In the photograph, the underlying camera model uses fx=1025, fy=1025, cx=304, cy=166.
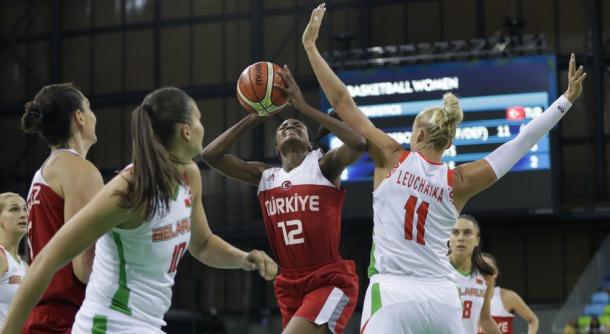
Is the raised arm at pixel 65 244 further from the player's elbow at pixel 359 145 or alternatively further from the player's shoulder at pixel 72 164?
the player's elbow at pixel 359 145

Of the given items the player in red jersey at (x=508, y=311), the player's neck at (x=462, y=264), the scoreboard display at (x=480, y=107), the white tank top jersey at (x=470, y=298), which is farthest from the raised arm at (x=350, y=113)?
the scoreboard display at (x=480, y=107)

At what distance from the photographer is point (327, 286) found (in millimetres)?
6277

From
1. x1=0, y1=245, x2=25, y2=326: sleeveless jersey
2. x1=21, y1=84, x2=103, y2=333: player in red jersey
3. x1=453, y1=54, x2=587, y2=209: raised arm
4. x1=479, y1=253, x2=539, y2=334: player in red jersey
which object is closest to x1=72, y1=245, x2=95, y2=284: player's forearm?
x1=21, y1=84, x2=103, y2=333: player in red jersey

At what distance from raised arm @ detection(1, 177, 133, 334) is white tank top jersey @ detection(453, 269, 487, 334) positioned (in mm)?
4834

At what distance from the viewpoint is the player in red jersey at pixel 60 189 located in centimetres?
426

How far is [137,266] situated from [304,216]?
109 inches

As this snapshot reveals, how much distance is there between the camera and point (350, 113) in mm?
5461

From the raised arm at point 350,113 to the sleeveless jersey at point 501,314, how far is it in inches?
222

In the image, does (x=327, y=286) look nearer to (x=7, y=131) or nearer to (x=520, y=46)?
(x=520, y=46)

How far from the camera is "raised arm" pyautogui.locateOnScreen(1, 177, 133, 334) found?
346 centimetres

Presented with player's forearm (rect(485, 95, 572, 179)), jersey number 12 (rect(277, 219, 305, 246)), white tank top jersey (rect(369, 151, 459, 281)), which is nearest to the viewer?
white tank top jersey (rect(369, 151, 459, 281))

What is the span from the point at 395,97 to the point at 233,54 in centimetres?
768

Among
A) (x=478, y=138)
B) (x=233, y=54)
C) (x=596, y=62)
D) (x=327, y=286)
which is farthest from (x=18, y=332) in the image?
(x=233, y=54)

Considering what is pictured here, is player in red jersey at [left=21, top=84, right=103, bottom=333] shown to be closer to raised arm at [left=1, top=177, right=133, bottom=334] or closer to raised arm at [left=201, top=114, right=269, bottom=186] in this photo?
raised arm at [left=1, top=177, right=133, bottom=334]
